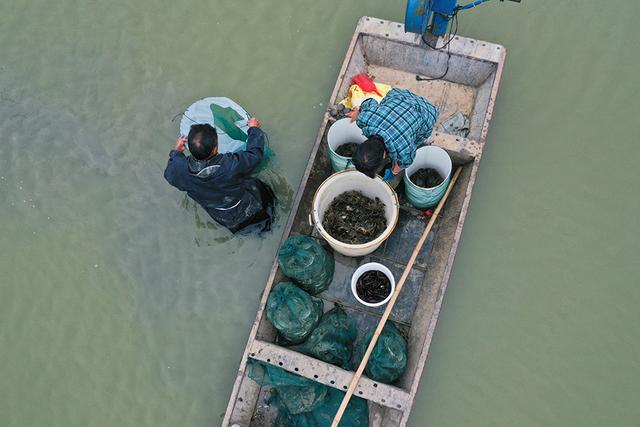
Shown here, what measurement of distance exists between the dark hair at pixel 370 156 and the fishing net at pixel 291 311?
1.00 meters

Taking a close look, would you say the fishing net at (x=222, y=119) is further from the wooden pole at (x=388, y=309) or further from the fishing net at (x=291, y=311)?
the wooden pole at (x=388, y=309)

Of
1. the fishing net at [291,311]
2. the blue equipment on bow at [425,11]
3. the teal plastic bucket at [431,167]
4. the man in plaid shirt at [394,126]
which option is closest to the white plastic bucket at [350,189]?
the teal plastic bucket at [431,167]

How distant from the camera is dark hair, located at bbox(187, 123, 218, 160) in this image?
2.93 metres

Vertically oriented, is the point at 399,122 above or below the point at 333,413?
above

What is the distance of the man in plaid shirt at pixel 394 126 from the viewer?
2951 mm

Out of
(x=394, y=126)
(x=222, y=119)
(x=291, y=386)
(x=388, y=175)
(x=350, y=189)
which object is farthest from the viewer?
(x=222, y=119)

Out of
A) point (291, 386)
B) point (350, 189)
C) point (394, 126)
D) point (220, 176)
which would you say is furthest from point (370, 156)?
point (291, 386)

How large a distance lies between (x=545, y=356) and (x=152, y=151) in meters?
3.62

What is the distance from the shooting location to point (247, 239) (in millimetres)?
4172

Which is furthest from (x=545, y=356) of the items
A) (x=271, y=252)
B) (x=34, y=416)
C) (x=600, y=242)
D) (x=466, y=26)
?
(x=34, y=416)

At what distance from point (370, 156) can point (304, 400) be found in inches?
64.8

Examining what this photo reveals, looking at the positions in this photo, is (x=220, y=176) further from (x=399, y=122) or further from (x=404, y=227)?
(x=404, y=227)

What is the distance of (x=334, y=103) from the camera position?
3.77 m

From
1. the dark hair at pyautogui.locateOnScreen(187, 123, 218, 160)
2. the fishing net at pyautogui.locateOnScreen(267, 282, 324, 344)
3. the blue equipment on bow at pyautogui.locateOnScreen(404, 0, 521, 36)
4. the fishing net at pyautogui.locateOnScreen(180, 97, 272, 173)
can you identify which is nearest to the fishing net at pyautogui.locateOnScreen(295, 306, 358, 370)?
the fishing net at pyautogui.locateOnScreen(267, 282, 324, 344)
